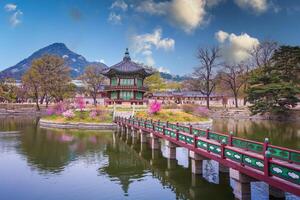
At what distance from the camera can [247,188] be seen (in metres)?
13.9

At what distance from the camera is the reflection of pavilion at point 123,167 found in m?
19.3

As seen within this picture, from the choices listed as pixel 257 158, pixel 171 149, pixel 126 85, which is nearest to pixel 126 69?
pixel 126 85

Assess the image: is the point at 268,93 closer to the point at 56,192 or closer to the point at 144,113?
the point at 144,113

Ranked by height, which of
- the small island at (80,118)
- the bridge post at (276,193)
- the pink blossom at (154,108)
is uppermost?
the pink blossom at (154,108)

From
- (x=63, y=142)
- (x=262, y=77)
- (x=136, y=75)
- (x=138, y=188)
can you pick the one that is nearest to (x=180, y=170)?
(x=138, y=188)

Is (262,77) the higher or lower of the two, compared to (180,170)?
higher

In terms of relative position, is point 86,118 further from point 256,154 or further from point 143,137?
point 256,154

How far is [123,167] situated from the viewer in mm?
22531

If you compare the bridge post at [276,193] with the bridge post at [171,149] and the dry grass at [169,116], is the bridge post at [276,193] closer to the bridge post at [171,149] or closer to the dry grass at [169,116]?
the bridge post at [171,149]

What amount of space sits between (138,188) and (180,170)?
4.91 metres

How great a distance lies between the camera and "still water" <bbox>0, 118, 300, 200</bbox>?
1608 centimetres

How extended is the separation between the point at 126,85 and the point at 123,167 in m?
45.4

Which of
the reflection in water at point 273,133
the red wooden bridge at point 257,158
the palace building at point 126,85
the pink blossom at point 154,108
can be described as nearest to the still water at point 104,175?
the red wooden bridge at point 257,158

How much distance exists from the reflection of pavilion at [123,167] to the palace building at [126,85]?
36875mm
